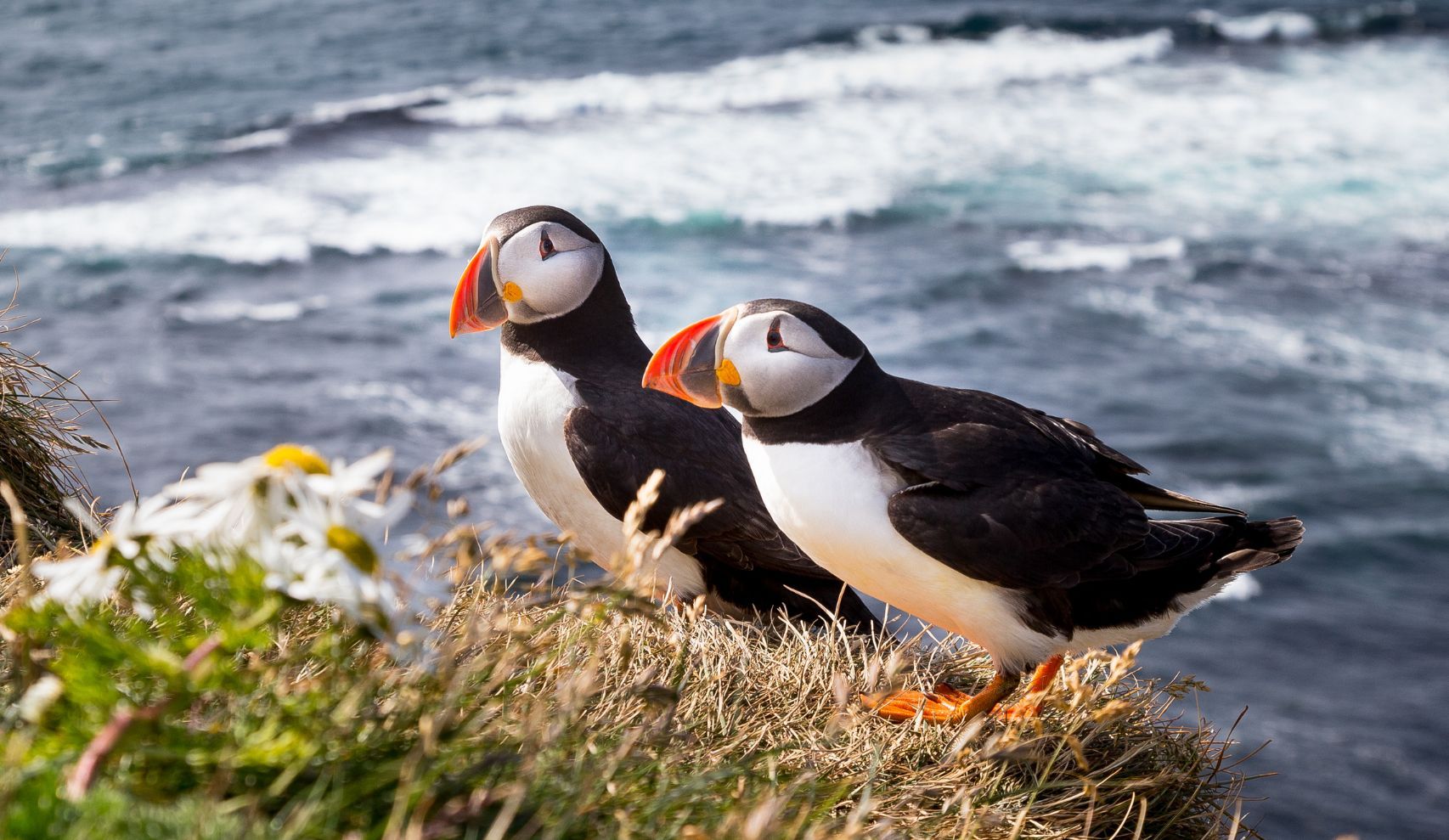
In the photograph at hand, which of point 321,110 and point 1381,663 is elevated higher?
point 321,110

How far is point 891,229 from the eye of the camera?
52.9 feet

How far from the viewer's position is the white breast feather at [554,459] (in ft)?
15.0

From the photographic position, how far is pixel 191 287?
14125mm

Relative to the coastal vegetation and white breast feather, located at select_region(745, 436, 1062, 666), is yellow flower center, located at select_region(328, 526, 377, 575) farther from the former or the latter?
white breast feather, located at select_region(745, 436, 1062, 666)

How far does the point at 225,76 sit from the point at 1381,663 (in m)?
19.3

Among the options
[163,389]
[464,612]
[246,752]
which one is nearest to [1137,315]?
[163,389]

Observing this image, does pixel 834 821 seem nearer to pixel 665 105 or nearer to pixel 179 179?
pixel 179 179

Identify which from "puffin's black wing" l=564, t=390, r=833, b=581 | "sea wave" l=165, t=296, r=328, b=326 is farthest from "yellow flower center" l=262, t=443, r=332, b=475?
"sea wave" l=165, t=296, r=328, b=326

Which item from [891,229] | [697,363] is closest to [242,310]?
[891,229]

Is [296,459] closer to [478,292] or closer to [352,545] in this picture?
[352,545]

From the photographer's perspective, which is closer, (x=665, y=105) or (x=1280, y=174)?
(x=1280, y=174)

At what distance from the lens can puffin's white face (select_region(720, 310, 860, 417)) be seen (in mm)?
3777

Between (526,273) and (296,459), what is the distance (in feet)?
8.42

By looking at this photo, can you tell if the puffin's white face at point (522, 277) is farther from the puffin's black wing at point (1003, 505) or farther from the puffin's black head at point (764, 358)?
the puffin's black wing at point (1003, 505)
